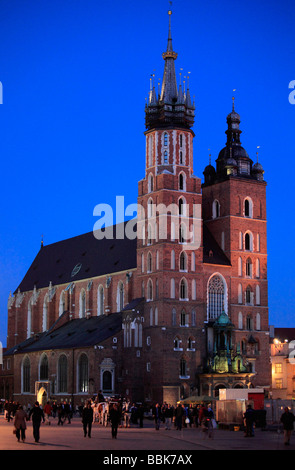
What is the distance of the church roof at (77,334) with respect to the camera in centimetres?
7850

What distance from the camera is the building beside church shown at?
73.9m

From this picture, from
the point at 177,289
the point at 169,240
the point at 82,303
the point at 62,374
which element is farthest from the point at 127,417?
the point at 82,303

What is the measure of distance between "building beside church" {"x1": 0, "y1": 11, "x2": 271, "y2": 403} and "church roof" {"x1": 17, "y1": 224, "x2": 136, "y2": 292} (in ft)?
1.51

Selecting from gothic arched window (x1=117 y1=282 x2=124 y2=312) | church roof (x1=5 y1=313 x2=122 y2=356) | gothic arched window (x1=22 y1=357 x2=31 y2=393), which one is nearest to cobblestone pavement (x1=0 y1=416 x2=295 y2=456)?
church roof (x1=5 y1=313 x2=122 y2=356)

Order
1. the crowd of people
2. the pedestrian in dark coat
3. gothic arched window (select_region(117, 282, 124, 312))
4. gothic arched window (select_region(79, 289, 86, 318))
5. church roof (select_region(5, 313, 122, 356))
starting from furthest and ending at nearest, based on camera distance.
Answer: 1. gothic arched window (select_region(79, 289, 86, 318))
2. gothic arched window (select_region(117, 282, 124, 312))
3. church roof (select_region(5, 313, 122, 356))
4. the pedestrian in dark coat
5. the crowd of people

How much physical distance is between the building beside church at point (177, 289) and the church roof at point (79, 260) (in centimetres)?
46

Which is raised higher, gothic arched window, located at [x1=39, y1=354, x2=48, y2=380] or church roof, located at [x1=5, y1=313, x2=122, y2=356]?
church roof, located at [x1=5, y1=313, x2=122, y2=356]

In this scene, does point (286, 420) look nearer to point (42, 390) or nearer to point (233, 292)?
point (233, 292)

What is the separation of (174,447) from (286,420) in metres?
4.84

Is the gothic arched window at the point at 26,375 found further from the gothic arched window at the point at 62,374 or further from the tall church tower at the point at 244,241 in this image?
the tall church tower at the point at 244,241

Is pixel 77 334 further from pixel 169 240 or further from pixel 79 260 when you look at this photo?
pixel 169 240

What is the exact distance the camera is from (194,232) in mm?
77125

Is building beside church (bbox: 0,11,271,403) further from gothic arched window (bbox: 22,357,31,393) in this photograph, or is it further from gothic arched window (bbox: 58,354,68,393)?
gothic arched window (bbox: 22,357,31,393)

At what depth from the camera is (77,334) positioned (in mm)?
84625
